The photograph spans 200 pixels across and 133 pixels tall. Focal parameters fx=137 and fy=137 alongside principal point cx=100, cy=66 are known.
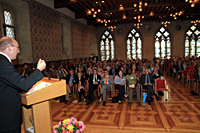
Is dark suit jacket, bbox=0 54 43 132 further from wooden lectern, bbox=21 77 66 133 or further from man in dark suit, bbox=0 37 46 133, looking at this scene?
wooden lectern, bbox=21 77 66 133

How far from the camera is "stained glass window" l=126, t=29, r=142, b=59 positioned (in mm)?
21609

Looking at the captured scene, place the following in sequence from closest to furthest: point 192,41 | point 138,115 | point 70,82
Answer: point 138,115 < point 70,82 < point 192,41

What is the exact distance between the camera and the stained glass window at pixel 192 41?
19.9 meters

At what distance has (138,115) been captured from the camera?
472cm

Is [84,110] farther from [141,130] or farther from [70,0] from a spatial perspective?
[70,0]

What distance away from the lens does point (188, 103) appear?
5570 mm

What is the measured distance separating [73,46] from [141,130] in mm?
11923

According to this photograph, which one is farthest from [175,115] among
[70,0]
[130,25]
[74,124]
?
[130,25]

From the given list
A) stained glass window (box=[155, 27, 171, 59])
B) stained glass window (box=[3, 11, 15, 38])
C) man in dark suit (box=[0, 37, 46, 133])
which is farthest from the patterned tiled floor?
stained glass window (box=[155, 27, 171, 59])

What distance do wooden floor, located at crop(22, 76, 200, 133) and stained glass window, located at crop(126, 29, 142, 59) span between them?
16044 millimetres

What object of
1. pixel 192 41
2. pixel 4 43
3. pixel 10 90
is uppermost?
pixel 192 41

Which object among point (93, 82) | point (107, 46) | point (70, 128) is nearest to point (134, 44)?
point (107, 46)

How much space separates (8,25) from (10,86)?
7.77m

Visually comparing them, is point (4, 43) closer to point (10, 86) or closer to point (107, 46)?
point (10, 86)
